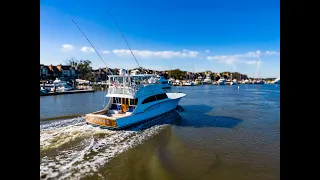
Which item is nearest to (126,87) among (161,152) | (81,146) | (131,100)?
(131,100)

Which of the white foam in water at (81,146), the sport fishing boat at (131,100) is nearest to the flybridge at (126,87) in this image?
the sport fishing boat at (131,100)

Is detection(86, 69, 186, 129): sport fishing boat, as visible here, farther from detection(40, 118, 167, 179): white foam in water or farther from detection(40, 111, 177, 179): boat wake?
detection(40, 118, 167, 179): white foam in water

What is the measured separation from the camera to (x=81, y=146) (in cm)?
1129

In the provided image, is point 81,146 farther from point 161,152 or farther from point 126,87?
point 126,87

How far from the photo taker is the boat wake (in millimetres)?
8484

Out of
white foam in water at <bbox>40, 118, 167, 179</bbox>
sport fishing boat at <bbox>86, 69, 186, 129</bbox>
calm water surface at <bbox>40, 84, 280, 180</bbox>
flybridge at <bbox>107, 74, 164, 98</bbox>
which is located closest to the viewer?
calm water surface at <bbox>40, 84, 280, 180</bbox>

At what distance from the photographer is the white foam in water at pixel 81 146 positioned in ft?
27.7

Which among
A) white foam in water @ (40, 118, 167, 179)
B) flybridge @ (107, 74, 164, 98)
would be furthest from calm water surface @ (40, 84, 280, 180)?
flybridge @ (107, 74, 164, 98)
